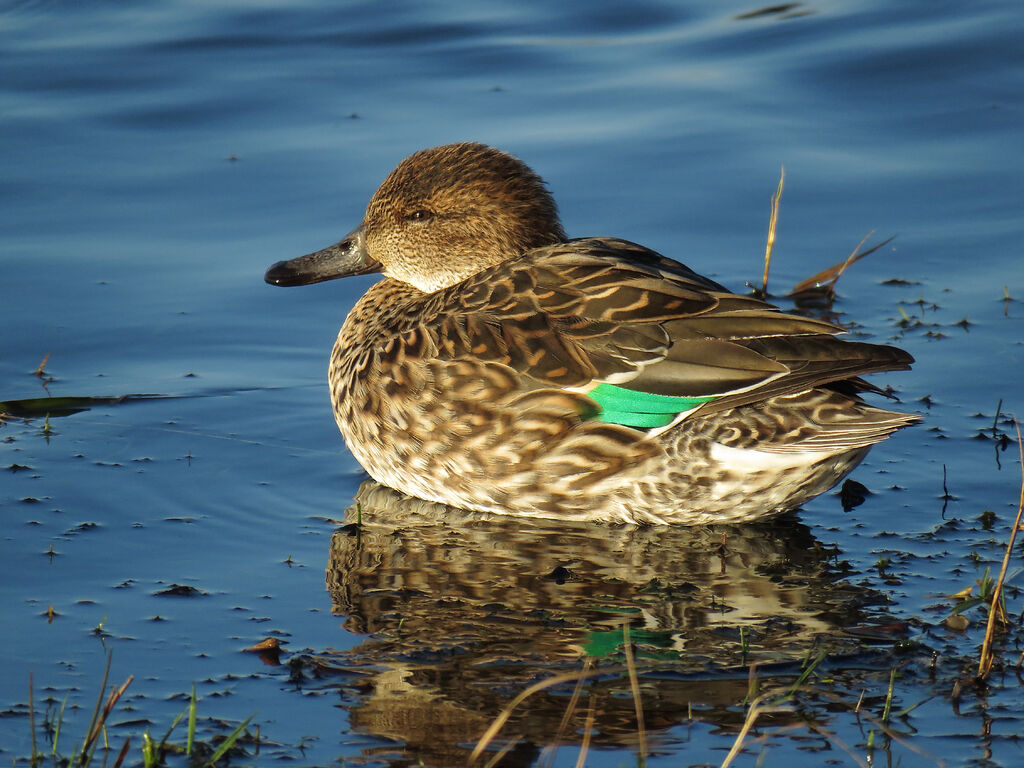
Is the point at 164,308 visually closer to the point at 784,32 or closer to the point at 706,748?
the point at 706,748

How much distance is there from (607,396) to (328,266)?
206 centimetres

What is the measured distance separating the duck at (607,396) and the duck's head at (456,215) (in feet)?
1.03

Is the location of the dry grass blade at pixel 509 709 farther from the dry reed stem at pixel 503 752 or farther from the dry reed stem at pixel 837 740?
the dry reed stem at pixel 837 740

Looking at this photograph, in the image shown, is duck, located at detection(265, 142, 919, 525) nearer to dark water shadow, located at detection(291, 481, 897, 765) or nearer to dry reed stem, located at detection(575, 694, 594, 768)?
dark water shadow, located at detection(291, 481, 897, 765)

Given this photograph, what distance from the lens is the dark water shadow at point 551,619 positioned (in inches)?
173

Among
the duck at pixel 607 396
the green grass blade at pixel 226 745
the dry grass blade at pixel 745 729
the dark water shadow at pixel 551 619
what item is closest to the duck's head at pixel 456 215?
the duck at pixel 607 396

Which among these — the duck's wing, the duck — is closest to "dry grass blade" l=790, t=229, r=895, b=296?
the duck

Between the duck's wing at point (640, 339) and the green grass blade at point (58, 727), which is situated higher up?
the duck's wing at point (640, 339)

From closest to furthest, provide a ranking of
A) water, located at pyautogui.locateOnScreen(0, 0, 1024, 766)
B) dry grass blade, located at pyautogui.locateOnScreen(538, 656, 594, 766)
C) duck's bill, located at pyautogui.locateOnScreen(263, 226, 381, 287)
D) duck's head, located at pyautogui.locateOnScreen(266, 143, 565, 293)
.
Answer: dry grass blade, located at pyautogui.locateOnScreen(538, 656, 594, 766)
water, located at pyautogui.locateOnScreen(0, 0, 1024, 766)
duck's head, located at pyautogui.locateOnScreen(266, 143, 565, 293)
duck's bill, located at pyautogui.locateOnScreen(263, 226, 381, 287)

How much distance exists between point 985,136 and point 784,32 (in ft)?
7.44

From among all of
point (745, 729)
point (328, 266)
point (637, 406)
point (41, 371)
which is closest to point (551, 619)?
point (637, 406)

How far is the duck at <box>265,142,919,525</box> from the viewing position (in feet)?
18.2

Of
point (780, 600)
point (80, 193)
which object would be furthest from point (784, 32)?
point (780, 600)

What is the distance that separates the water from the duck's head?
857 mm
